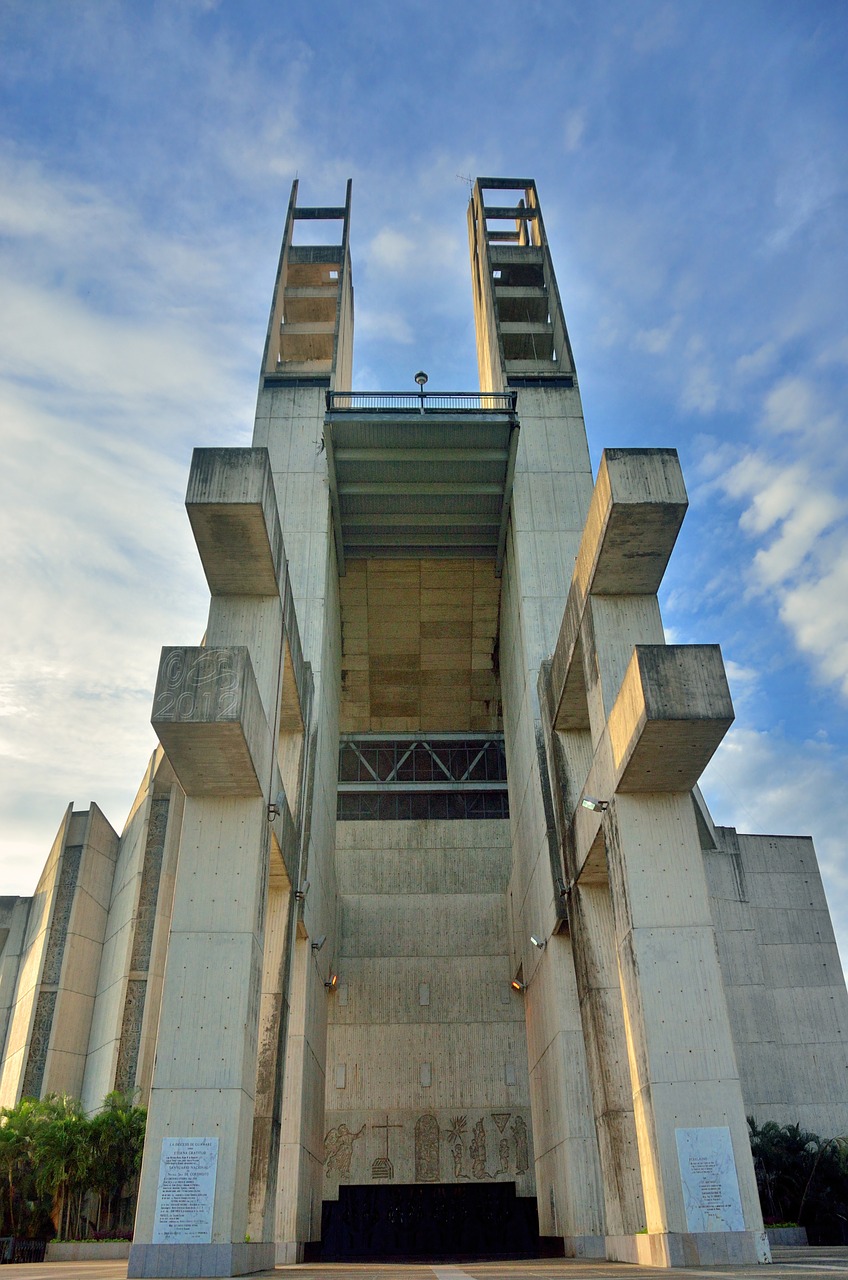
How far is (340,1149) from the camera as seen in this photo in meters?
26.3

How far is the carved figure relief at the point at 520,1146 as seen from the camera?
26422 mm

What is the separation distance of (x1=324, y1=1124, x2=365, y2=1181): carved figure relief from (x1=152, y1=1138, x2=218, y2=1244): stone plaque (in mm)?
16429

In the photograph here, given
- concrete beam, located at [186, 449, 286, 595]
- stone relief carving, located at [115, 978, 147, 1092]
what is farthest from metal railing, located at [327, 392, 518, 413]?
stone relief carving, located at [115, 978, 147, 1092]

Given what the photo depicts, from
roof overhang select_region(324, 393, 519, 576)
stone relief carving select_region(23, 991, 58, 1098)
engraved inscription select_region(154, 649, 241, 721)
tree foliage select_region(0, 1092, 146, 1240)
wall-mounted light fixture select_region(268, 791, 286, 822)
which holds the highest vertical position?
roof overhang select_region(324, 393, 519, 576)

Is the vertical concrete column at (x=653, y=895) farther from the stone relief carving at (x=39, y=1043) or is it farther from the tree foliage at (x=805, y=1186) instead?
the stone relief carving at (x=39, y=1043)

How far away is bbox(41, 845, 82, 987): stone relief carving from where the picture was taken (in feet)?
95.0

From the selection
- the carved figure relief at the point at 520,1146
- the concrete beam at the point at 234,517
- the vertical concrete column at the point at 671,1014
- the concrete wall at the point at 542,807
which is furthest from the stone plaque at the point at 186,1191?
the carved figure relief at the point at 520,1146

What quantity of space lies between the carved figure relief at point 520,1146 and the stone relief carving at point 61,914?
48.3 feet

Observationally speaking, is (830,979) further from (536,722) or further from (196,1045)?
(196,1045)

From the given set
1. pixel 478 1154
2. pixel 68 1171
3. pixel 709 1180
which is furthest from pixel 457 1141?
pixel 709 1180

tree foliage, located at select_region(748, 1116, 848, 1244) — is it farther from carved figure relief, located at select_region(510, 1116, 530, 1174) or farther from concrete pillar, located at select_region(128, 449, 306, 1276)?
concrete pillar, located at select_region(128, 449, 306, 1276)

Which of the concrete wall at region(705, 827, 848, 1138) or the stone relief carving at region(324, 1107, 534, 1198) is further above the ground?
the concrete wall at region(705, 827, 848, 1138)

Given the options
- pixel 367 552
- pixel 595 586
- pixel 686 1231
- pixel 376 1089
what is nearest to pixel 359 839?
pixel 376 1089

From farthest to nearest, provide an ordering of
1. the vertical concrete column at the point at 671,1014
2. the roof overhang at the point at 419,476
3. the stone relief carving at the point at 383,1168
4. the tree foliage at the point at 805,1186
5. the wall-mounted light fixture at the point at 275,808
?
1. the stone relief carving at the point at 383,1168
2. the tree foliage at the point at 805,1186
3. the roof overhang at the point at 419,476
4. the wall-mounted light fixture at the point at 275,808
5. the vertical concrete column at the point at 671,1014
